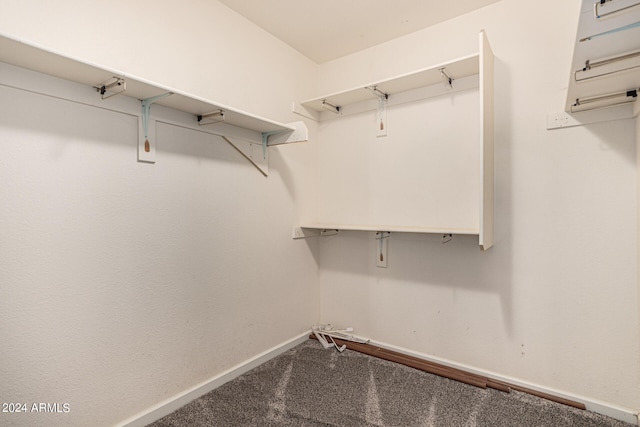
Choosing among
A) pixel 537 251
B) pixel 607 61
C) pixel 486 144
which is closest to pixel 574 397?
pixel 537 251

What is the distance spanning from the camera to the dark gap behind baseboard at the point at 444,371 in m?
1.95

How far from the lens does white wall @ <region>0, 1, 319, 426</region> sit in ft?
4.42

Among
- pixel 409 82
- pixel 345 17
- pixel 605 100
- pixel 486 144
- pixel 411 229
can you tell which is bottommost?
pixel 411 229

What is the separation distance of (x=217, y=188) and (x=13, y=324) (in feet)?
3.81

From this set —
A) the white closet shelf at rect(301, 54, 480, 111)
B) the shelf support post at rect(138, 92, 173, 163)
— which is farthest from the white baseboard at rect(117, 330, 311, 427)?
the white closet shelf at rect(301, 54, 480, 111)

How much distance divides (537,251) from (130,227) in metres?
2.39

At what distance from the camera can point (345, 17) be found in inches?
89.4

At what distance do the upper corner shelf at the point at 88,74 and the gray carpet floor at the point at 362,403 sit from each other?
172cm

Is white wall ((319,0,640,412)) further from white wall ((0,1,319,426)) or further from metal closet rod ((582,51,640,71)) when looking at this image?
white wall ((0,1,319,426))

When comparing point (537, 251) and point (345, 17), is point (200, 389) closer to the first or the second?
point (537, 251)

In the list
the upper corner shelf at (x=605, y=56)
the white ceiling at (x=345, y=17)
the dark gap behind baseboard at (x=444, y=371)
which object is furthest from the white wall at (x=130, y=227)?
the upper corner shelf at (x=605, y=56)

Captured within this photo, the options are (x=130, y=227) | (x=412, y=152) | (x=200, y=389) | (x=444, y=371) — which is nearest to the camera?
(x=130, y=227)

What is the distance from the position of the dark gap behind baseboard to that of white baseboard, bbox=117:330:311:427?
1.86 ft

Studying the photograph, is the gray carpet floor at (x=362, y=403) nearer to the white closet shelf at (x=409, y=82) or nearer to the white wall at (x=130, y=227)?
the white wall at (x=130, y=227)
